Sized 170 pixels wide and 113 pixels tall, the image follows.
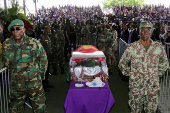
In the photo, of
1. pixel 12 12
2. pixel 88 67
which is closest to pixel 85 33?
pixel 12 12

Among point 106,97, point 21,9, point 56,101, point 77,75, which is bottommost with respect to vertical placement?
point 56,101

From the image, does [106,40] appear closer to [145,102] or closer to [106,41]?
[106,41]

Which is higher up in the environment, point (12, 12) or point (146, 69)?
point (12, 12)

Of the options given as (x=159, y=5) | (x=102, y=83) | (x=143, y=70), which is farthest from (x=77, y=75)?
(x=159, y=5)

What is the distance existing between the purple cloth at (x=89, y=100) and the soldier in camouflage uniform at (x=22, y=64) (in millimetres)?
804

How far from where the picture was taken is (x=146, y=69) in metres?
2.97

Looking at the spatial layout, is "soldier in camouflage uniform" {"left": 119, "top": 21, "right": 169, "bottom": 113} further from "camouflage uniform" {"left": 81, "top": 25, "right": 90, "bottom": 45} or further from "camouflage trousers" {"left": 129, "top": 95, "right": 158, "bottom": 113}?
"camouflage uniform" {"left": 81, "top": 25, "right": 90, "bottom": 45}

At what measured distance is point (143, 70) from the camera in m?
2.98

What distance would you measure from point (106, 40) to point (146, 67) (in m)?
4.05

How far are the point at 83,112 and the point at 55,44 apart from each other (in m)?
3.42

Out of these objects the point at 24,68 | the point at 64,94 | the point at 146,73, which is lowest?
the point at 64,94

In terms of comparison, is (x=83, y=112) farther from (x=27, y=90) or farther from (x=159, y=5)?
(x=159, y=5)

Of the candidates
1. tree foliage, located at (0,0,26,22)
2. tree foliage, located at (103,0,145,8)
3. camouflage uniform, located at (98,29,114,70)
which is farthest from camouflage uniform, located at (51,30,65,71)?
tree foliage, located at (103,0,145,8)

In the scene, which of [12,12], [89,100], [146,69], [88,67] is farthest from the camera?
[12,12]
